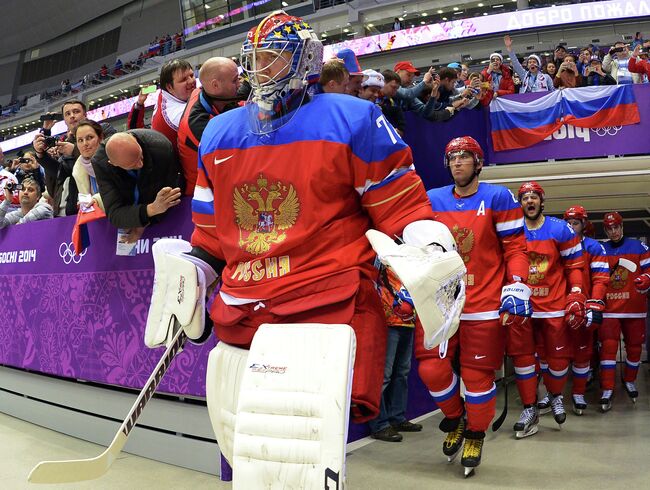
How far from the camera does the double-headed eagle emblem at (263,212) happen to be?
1737mm

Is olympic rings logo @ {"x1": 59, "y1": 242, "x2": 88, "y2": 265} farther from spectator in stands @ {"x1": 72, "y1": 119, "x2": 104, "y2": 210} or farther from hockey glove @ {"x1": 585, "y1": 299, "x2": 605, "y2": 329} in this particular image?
hockey glove @ {"x1": 585, "y1": 299, "x2": 605, "y2": 329}

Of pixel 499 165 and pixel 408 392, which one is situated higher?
pixel 499 165

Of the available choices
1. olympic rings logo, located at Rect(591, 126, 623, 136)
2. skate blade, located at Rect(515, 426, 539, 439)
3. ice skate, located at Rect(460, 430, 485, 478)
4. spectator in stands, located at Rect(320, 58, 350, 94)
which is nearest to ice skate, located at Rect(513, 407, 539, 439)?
skate blade, located at Rect(515, 426, 539, 439)

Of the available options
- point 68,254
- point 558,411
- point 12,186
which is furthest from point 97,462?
point 12,186

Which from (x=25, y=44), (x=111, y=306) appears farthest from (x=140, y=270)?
(x=25, y=44)

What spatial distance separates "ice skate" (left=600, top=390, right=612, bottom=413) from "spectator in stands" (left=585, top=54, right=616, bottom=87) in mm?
4549

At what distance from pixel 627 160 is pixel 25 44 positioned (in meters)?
37.5

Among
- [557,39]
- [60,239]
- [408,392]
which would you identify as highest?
[557,39]

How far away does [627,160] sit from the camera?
6777 mm

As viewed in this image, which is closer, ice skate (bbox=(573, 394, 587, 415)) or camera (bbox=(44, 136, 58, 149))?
camera (bbox=(44, 136, 58, 149))

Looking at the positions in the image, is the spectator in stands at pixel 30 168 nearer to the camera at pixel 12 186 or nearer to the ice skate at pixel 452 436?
the camera at pixel 12 186

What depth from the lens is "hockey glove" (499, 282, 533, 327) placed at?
11.0ft

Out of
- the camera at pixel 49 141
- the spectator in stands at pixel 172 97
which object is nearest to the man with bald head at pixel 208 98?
the spectator in stands at pixel 172 97

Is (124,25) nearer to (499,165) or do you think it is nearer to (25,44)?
(25,44)
